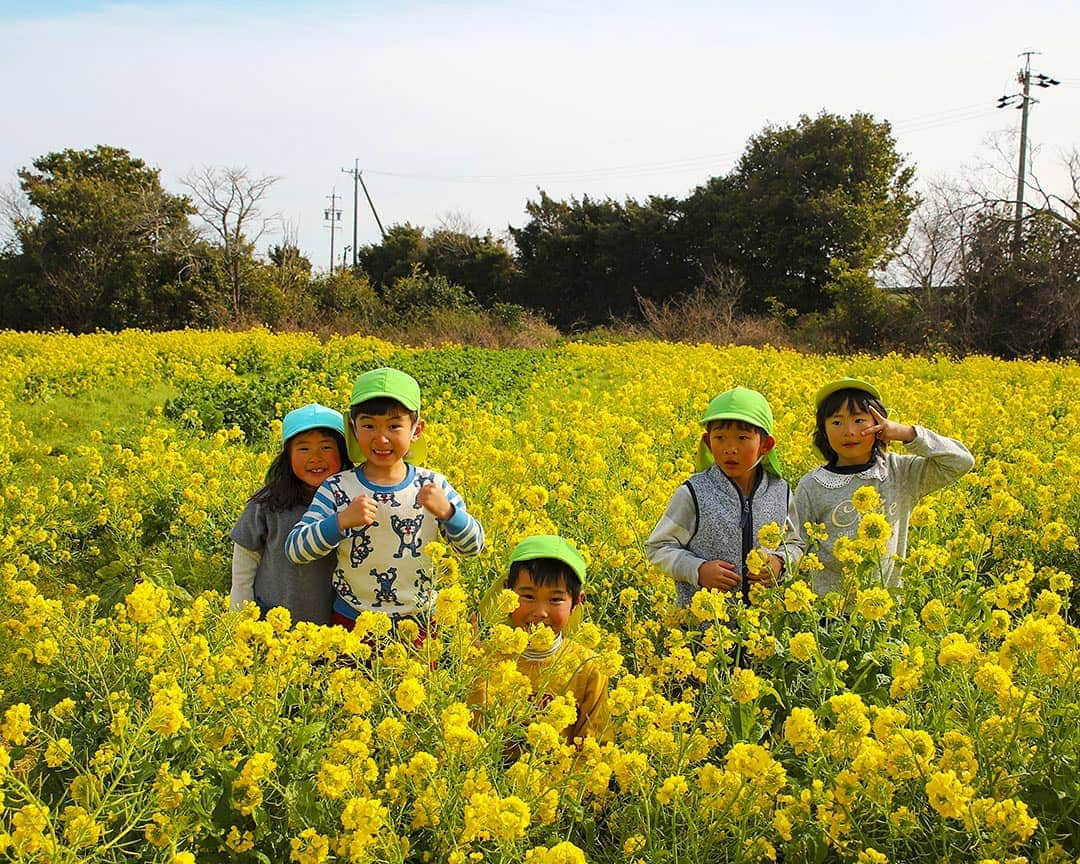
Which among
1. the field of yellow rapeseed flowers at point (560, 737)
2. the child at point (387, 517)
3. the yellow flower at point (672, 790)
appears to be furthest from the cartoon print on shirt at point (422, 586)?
the yellow flower at point (672, 790)

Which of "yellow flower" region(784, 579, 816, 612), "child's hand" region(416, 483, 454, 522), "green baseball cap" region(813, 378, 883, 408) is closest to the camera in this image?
"yellow flower" region(784, 579, 816, 612)

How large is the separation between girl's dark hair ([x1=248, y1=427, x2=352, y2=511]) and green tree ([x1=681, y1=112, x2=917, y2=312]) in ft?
87.5

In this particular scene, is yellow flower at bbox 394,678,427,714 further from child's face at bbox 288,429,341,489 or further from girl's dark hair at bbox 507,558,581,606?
child's face at bbox 288,429,341,489

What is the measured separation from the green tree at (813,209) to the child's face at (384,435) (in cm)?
2687

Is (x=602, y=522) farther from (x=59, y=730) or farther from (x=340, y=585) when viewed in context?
(x=59, y=730)

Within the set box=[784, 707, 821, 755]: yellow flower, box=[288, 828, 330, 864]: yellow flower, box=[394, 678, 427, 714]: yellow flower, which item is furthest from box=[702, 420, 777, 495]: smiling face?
box=[288, 828, 330, 864]: yellow flower

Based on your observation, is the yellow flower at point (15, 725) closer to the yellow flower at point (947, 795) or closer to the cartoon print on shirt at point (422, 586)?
the cartoon print on shirt at point (422, 586)

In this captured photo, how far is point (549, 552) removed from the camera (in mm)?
2910

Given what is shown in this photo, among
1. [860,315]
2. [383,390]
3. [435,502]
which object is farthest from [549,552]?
[860,315]

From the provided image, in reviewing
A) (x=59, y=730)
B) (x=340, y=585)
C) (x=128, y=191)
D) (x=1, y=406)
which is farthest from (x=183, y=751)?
(x=128, y=191)

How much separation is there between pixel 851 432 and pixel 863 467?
179 mm

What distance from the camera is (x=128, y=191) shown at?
35.0m

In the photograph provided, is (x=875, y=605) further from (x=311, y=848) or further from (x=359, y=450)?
(x=359, y=450)

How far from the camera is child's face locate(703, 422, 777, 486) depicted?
136 inches
